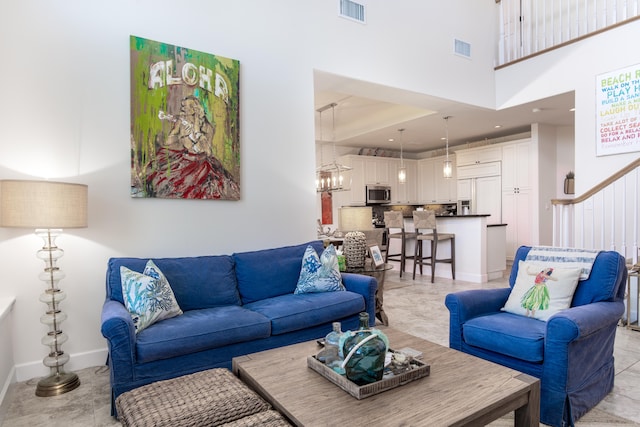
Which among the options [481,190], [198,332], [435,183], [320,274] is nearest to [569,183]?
[481,190]

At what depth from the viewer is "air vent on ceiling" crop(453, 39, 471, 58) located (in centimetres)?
516

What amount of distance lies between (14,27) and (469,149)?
7.57 metres

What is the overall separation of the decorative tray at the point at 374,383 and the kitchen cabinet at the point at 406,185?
7.57 meters

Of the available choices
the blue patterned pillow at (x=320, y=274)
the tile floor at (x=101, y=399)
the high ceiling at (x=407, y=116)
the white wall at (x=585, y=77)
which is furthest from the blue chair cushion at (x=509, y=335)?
the white wall at (x=585, y=77)

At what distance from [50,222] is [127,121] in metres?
1.03

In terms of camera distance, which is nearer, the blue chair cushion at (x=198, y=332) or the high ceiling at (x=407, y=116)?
the blue chair cushion at (x=198, y=332)

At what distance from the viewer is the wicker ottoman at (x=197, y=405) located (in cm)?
128

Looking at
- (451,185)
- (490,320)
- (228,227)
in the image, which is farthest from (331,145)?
(490,320)

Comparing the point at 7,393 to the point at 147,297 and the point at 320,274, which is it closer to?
the point at 147,297

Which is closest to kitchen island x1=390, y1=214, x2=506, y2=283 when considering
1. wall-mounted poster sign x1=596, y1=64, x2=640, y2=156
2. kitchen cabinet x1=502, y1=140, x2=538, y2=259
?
kitchen cabinet x1=502, y1=140, x2=538, y2=259

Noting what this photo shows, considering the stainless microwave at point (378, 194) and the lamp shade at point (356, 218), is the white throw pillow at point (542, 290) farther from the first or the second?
the stainless microwave at point (378, 194)

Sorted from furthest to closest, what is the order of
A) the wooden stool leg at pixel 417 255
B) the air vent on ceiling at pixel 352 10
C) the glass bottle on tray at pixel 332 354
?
the wooden stool leg at pixel 417 255 → the air vent on ceiling at pixel 352 10 → the glass bottle on tray at pixel 332 354

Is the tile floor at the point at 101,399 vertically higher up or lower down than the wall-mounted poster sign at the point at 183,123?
lower down

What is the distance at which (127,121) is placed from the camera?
292cm
